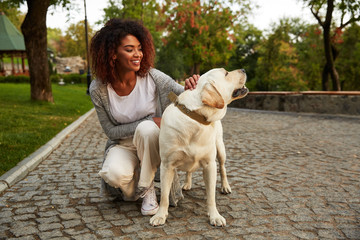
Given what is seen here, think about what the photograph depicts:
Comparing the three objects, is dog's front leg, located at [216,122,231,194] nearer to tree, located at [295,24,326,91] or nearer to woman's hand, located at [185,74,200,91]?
woman's hand, located at [185,74,200,91]

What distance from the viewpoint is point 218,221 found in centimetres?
308

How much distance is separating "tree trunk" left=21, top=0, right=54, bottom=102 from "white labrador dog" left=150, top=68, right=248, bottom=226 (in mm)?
11162

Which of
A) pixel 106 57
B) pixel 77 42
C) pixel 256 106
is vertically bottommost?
pixel 256 106

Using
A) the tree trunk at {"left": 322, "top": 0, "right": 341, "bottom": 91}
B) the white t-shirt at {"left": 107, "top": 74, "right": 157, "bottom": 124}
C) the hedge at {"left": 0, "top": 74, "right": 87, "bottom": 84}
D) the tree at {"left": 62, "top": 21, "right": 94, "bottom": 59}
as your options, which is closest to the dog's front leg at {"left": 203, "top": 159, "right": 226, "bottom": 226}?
the white t-shirt at {"left": 107, "top": 74, "right": 157, "bottom": 124}

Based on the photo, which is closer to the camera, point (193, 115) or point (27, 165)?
A: point (193, 115)

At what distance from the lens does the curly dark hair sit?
332 cm

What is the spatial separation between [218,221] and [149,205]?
74cm

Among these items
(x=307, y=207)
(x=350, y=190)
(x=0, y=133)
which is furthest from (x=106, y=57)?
(x=0, y=133)

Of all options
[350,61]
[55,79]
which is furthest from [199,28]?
[55,79]

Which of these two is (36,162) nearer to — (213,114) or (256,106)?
(213,114)

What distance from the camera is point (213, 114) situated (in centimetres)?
281

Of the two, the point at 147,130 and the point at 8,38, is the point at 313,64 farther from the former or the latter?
the point at 8,38

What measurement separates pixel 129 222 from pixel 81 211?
62cm

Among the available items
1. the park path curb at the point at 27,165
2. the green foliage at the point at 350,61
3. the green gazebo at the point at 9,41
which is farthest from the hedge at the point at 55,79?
the green foliage at the point at 350,61
